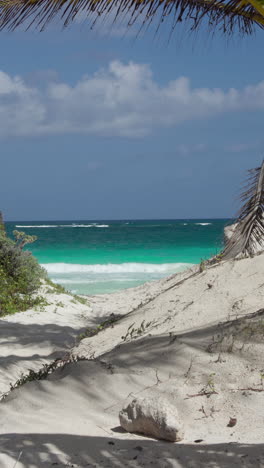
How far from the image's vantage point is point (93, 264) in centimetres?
3133

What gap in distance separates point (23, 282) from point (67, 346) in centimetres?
344

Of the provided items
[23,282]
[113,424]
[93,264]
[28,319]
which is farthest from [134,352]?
[93,264]

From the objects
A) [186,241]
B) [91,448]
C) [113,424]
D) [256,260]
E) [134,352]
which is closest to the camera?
[91,448]

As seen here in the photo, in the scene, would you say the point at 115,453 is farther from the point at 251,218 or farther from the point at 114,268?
the point at 114,268

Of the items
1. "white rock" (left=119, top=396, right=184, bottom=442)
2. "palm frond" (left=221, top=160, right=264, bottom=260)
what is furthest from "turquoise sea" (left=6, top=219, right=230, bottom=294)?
"white rock" (left=119, top=396, right=184, bottom=442)

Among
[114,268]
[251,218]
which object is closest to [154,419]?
[251,218]

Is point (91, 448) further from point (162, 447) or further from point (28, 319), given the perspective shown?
point (28, 319)

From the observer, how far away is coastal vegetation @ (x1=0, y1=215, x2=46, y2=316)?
9711 millimetres

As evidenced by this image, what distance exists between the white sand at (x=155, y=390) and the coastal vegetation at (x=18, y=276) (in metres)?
3.12

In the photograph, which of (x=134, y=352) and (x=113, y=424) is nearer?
(x=113, y=424)

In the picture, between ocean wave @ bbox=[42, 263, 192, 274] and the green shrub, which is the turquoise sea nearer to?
ocean wave @ bbox=[42, 263, 192, 274]

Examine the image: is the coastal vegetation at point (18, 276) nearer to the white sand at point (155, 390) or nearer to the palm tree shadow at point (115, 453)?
the white sand at point (155, 390)

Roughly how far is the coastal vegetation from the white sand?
312 cm

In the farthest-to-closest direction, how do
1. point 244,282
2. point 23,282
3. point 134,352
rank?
point 23,282
point 244,282
point 134,352
